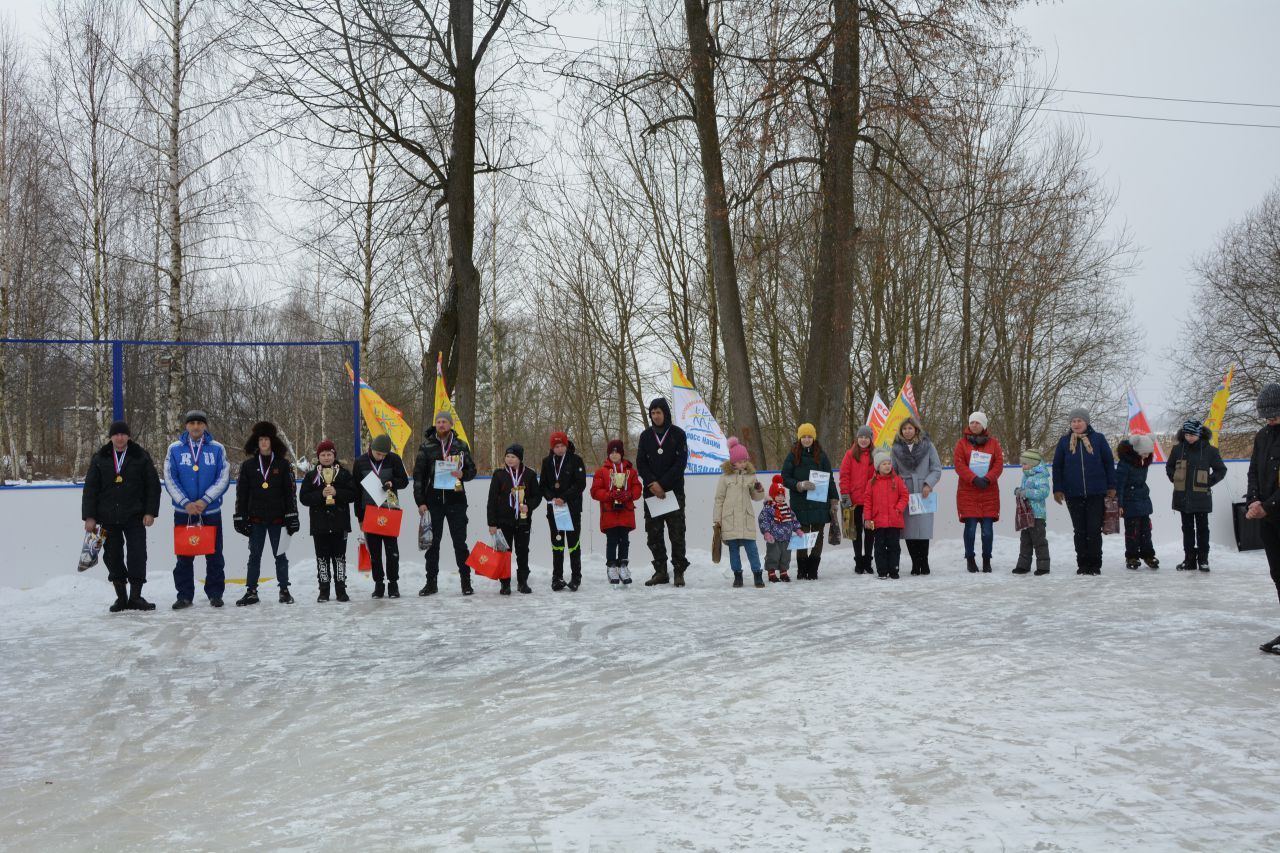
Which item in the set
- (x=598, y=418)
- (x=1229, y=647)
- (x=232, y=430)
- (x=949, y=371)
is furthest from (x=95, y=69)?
(x=1229, y=647)

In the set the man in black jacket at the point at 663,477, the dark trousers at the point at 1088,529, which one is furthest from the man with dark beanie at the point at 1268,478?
the man in black jacket at the point at 663,477

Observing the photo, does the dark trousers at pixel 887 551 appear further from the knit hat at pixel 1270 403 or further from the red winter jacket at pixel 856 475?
the knit hat at pixel 1270 403

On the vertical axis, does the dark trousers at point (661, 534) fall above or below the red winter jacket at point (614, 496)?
below

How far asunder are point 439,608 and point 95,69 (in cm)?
1786

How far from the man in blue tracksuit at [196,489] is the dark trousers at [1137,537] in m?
9.71

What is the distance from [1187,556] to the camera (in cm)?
1296

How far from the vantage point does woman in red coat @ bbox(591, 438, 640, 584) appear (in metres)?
12.2

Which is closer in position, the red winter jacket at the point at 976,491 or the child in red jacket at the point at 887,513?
the child in red jacket at the point at 887,513

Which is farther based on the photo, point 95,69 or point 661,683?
point 95,69

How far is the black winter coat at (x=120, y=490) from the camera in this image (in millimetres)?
10641

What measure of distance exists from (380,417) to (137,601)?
415 centimetres

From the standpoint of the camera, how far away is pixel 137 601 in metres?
10.6

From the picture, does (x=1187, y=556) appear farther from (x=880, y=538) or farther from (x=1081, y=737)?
(x=1081, y=737)

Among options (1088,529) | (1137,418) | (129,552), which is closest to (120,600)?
(129,552)
